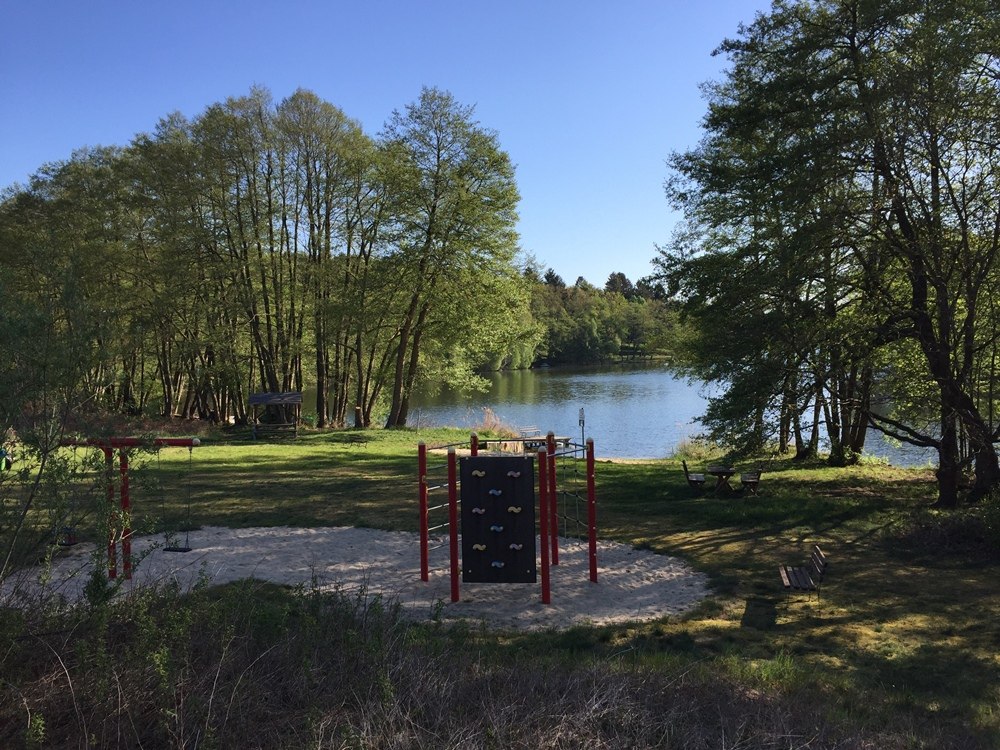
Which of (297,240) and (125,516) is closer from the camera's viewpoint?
(125,516)

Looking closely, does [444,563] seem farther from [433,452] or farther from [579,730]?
[433,452]

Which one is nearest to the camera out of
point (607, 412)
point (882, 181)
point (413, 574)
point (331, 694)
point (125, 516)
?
point (331, 694)

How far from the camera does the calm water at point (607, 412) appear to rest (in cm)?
2517

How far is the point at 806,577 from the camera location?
7.20 metres

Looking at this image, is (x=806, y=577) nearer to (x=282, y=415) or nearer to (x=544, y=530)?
(x=544, y=530)

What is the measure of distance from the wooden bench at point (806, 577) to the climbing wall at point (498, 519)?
2.61m

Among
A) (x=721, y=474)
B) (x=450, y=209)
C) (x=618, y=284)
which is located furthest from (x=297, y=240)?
(x=618, y=284)

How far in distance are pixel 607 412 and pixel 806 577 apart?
95.0ft

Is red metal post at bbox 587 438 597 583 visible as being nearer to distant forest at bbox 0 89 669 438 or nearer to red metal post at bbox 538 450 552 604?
red metal post at bbox 538 450 552 604

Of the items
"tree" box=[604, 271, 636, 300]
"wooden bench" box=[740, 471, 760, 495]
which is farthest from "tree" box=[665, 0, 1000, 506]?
"tree" box=[604, 271, 636, 300]

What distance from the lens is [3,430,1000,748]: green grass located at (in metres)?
4.46

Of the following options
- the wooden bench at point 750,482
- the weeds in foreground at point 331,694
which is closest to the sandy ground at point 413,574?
the weeds in foreground at point 331,694

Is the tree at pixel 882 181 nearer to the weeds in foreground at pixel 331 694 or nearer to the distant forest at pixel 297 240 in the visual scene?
the weeds in foreground at pixel 331 694

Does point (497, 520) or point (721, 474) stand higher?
point (497, 520)
